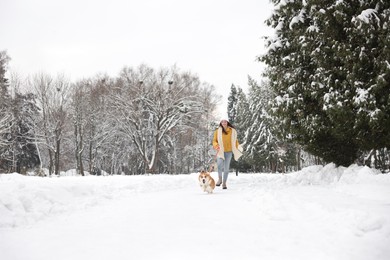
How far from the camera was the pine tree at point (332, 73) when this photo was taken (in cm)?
867

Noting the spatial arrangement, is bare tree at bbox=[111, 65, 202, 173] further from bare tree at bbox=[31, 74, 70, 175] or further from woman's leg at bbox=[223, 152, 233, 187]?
woman's leg at bbox=[223, 152, 233, 187]

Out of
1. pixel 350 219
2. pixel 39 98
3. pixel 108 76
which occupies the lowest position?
pixel 350 219

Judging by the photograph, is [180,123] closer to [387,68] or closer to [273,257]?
→ [387,68]

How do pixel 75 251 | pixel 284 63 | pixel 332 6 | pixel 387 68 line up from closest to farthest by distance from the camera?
pixel 75 251, pixel 387 68, pixel 332 6, pixel 284 63

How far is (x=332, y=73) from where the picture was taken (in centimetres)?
984

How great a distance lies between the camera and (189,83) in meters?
34.0

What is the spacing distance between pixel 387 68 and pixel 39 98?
35.0m

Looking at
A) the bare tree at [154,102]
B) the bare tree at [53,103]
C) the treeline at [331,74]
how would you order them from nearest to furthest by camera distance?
the treeline at [331,74]
the bare tree at [154,102]
the bare tree at [53,103]

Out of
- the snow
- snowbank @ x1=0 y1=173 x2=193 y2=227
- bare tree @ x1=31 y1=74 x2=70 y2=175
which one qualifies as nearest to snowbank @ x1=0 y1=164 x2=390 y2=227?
snowbank @ x1=0 y1=173 x2=193 y2=227

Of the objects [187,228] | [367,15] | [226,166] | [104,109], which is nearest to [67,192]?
[187,228]

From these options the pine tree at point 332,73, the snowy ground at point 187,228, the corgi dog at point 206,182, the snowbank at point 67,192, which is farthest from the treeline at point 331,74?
the corgi dog at point 206,182

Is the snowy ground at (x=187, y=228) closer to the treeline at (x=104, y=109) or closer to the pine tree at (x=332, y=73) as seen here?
the pine tree at (x=332, y=73)

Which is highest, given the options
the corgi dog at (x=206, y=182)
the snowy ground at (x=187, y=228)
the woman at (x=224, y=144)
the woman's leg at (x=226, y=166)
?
the woman at (x=224, y=144)

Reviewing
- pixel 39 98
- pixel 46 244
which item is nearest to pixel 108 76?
pixel 39 98
